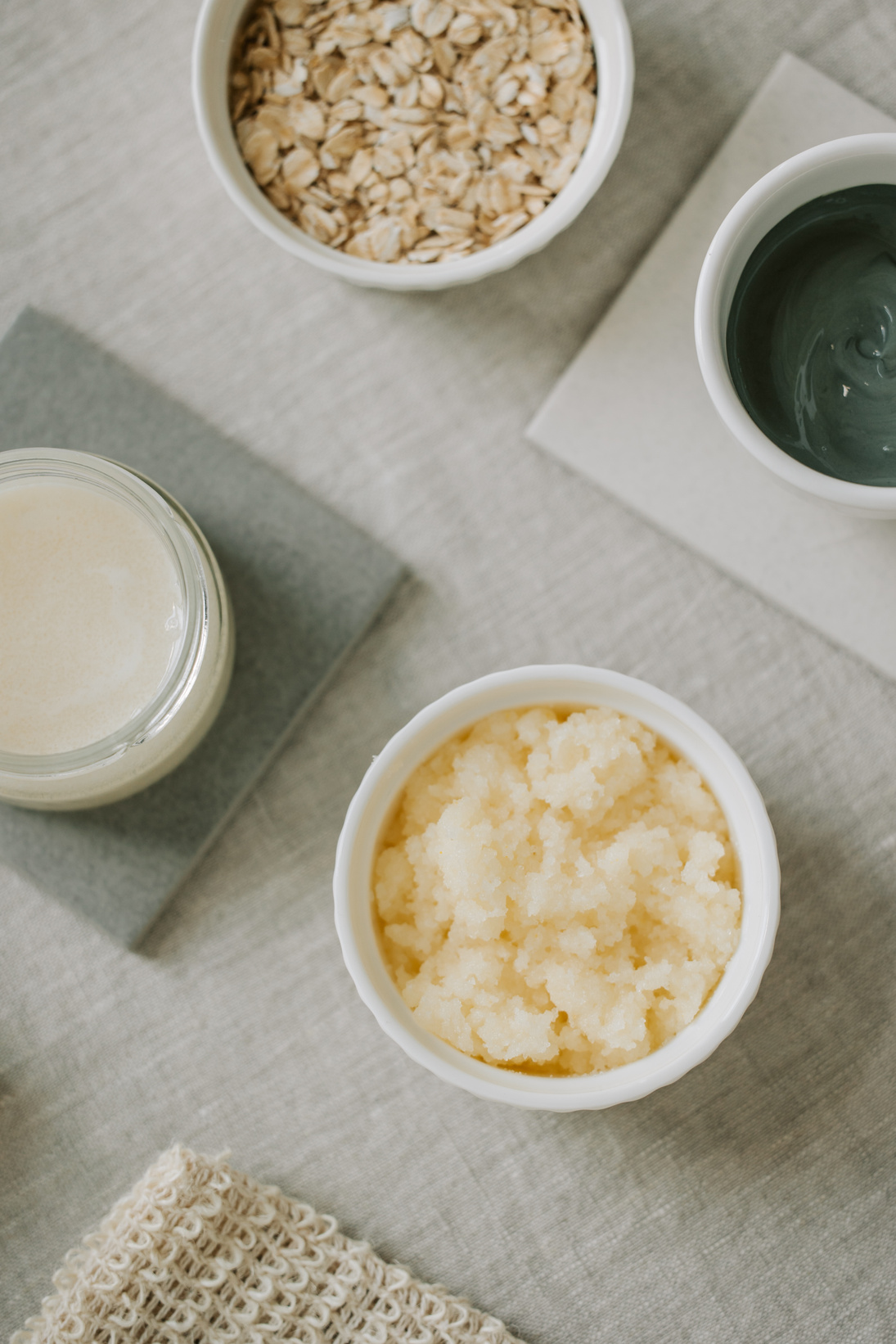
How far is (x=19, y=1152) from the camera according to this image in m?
0.78

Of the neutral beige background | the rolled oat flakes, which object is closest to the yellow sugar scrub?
the neutral beige background

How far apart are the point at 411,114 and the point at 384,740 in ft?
1.61

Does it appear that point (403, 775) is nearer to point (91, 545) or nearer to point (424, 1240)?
point (91, 545)

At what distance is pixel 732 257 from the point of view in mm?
633

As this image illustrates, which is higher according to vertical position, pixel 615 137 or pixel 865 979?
pixel 615 137

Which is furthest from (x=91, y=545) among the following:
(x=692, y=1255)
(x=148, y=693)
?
(x=692, y=1255)

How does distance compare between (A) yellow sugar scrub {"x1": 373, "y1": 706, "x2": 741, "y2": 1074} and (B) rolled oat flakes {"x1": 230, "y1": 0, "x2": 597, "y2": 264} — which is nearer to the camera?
(A) yellow sugar scrub {"x1": 373, "y1": 706, "x2": 741, "y2": 1074}

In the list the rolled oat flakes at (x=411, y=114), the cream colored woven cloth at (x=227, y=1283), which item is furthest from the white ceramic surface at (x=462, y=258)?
the cream colored woven cloth at (x=227, y=1283)

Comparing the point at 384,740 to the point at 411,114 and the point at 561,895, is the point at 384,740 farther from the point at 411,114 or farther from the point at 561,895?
the point at 411,114

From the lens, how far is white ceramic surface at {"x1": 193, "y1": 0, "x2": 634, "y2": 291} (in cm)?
69

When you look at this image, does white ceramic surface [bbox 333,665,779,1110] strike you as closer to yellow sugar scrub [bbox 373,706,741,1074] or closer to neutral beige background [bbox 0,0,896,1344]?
yellow sugar scrub [bbox 373,706,741,1074]

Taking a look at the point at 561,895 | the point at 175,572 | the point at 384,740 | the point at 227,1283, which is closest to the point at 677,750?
the point at 561,895

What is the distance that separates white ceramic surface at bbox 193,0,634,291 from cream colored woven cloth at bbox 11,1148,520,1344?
691mm

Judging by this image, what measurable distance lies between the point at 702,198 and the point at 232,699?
0.56 metres
